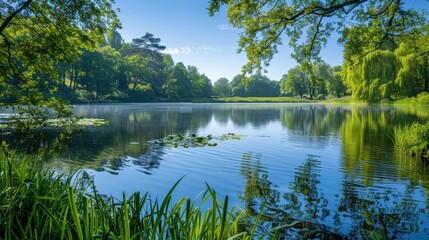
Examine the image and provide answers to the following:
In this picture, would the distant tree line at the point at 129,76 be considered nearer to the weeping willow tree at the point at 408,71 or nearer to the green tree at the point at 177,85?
the green tree at the point at 177,85

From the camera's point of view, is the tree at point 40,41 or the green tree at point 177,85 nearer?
the tree at point 40,41

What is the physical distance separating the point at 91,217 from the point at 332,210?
515 centimetres

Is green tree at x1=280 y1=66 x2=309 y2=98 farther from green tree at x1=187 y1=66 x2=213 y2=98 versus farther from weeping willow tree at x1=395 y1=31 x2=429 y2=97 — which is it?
weeping willow tree at x1=395 y1=31 x2=429 y2=97

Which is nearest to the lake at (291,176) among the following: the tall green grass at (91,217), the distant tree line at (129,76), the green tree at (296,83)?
the tall green grass at (91,217)

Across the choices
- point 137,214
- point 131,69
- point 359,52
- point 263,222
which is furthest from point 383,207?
point 131,69

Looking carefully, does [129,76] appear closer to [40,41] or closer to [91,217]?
[40,41]

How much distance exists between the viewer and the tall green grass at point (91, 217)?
263 cm

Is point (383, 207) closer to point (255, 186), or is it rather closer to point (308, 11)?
point (255, 186)

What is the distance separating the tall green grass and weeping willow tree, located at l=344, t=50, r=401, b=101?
1898 inches

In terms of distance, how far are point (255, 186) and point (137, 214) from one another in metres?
5.94

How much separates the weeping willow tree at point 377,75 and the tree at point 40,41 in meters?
44.3

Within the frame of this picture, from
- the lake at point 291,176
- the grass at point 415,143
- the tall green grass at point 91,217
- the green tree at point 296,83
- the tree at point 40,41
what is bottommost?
the lake at point 291,176

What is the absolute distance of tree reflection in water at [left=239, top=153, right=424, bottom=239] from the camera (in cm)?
546

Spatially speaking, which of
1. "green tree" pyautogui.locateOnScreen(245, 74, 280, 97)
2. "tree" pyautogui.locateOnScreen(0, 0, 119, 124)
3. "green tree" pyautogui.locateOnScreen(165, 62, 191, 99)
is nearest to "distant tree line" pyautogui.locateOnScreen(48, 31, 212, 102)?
"green tree" pyautogui.locateOnScreen(165, 62, 191, 99)
